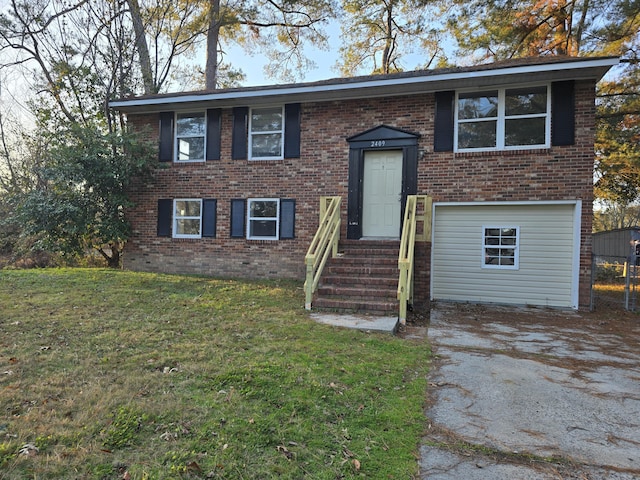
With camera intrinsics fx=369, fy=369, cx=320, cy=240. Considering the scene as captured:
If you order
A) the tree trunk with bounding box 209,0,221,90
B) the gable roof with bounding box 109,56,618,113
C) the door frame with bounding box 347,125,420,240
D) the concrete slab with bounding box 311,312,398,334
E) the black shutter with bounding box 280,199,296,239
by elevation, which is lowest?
the concrete slab with bounding box 311,312,398,334

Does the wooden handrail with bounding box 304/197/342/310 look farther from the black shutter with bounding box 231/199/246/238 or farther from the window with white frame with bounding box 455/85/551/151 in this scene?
the window with white frame with bounding box 455/85/551/151

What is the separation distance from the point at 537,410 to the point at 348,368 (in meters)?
1.63

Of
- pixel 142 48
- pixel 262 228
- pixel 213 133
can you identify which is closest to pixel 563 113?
pixel 262 228

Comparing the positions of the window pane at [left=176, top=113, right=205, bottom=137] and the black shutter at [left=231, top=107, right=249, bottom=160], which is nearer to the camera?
the black shutter at [left=231, top=107, right=249, bottom=160]

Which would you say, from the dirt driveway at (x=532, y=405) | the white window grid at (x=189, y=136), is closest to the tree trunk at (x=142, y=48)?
the white window grid at (x=189, y=136)

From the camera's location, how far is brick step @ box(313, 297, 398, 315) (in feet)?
20.1

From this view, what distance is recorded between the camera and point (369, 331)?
5172 millimetres

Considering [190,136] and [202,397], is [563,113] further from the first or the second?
[190,136]

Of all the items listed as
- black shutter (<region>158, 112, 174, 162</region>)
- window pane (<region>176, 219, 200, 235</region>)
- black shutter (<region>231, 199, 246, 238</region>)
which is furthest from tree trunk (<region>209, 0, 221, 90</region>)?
black shutter (<region>231, 199, 246, 238</region>)

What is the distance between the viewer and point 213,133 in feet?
33.6

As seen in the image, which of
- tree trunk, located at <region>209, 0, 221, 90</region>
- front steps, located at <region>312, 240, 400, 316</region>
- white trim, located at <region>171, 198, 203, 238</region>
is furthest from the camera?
tree trunk, located at <region>209, 0, 221, 90</region>

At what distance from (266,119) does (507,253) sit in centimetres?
691

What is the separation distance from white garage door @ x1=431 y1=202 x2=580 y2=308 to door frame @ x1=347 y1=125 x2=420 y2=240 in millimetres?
1021

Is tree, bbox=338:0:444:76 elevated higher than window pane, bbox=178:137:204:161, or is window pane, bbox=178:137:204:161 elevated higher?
tree, bbox=338:0:444:76
